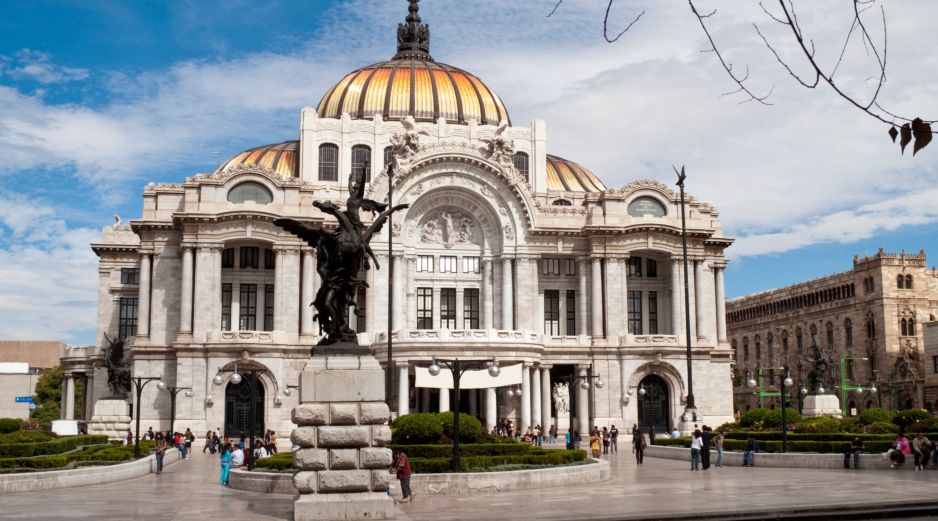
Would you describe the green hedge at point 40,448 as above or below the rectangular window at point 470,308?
below

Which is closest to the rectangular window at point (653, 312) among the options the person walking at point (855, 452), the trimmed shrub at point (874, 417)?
the trimmed shrub at point (874, 417)

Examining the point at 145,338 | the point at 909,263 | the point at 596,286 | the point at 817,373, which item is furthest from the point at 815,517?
the point at 909,263

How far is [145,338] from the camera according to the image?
222ft

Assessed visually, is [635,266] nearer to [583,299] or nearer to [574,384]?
[583,299]

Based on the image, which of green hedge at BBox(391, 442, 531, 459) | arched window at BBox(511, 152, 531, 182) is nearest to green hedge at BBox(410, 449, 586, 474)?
A: green hedge at BBox(391, 442, 531, 459)

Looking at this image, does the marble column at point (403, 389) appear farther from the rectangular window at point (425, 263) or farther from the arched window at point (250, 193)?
the arched window at point (250, 193)

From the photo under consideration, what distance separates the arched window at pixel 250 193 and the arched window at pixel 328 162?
402 inches

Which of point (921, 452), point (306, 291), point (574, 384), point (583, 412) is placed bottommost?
Answer: point (921, 452)

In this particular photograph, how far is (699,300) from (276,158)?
116 ft

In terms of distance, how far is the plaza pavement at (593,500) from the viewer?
23.7 metres

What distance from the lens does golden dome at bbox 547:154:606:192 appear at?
286ft

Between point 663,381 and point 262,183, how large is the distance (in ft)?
101

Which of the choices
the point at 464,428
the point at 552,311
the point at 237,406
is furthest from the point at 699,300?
the point at 464,428

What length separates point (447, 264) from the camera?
7225 centimetres
